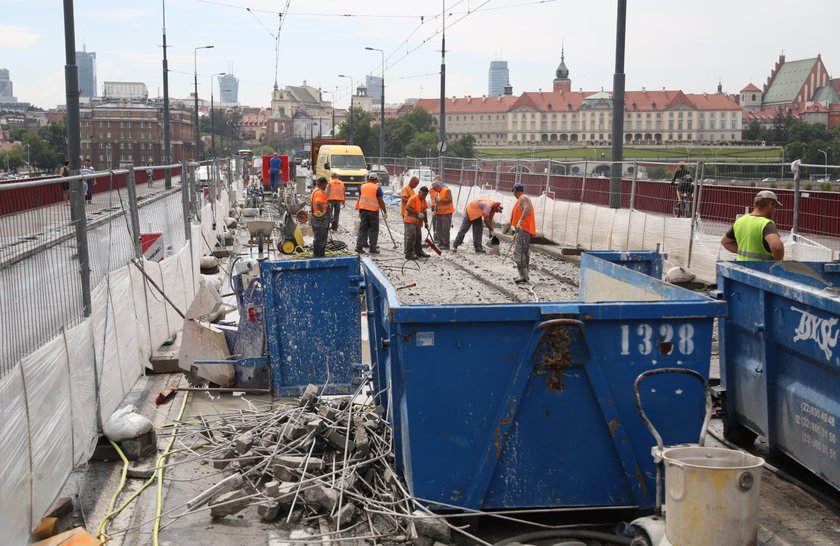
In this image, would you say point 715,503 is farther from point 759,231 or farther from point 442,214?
point 442,214

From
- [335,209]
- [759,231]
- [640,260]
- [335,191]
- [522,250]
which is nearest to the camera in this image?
[759,231]

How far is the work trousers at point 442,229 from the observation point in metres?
23.2

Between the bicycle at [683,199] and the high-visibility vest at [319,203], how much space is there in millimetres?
7038

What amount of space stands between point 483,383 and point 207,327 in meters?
4.82

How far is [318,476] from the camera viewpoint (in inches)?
253

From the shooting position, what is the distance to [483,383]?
5.64 metres

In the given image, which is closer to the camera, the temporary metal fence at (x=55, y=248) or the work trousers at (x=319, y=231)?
the temporary metal fence at (x=55, y=248)

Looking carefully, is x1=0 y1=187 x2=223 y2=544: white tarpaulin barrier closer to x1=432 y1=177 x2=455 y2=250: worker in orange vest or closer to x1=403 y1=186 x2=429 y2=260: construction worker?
x1=403 y1=186 x2=429 y2=260: construction worker

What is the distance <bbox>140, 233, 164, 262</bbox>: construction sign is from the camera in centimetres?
1163

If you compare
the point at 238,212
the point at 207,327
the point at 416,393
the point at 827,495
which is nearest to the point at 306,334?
the point at 207,327

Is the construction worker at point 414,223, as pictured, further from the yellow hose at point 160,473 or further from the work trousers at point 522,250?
the yellow hose at point 160,473

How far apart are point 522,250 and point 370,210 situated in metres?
5.46

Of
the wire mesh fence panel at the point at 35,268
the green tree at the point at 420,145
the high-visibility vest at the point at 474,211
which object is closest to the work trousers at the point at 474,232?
the high-visibility vest at the point at 474,211

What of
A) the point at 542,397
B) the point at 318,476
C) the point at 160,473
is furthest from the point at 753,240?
the point at 160,473
